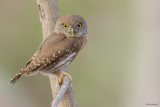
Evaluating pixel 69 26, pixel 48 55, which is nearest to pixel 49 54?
pixel 48 55

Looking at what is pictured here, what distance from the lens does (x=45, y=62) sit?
461cm

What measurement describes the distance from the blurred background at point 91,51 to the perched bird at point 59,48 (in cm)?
575

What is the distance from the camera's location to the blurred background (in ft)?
36.3

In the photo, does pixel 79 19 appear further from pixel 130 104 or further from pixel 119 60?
pixel 119 60

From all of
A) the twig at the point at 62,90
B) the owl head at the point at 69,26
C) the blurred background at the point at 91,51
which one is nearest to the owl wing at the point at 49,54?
the owl head at the point at 69,26

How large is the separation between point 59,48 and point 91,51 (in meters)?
7.22

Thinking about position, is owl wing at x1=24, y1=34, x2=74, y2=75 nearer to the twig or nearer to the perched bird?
the perched bird

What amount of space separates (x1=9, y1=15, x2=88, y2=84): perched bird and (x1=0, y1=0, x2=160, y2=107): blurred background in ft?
18.9

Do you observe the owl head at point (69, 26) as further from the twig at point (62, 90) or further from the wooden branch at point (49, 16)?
the twig at point (62, 90)

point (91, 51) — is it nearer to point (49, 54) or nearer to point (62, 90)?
point (49, 54)

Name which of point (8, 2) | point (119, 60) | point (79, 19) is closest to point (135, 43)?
point (119, 60)

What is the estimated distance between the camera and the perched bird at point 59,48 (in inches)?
182

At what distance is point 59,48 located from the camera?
4.65 metres

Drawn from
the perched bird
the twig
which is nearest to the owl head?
the perched bird
